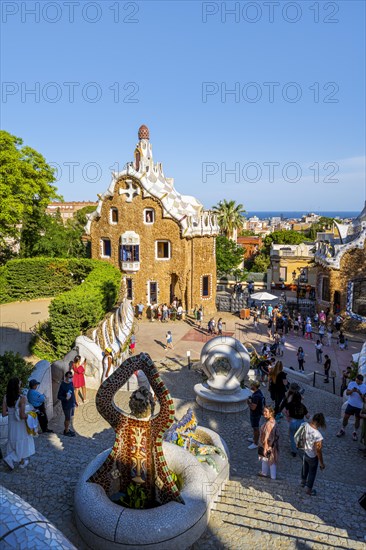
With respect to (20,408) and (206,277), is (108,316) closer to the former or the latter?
(20,408)

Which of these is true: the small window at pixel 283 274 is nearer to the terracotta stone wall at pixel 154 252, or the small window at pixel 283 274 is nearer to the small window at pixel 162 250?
the terracotta stone wall at pixel 154 252

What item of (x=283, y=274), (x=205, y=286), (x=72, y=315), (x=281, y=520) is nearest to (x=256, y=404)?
(x=281, y=520)

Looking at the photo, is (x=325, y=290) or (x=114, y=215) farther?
(x=114, y=215)

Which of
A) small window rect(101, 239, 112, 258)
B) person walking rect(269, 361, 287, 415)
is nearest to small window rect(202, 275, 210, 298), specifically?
small window rect(101, 239, 112, 258)

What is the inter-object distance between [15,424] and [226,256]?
34.5 metres

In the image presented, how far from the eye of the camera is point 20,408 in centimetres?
696

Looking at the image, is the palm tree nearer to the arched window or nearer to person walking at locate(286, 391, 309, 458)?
the arched window

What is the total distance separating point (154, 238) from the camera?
28.4 meters

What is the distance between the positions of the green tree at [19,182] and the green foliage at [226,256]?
53.6 ft

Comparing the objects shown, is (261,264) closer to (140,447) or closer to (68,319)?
(68,319)

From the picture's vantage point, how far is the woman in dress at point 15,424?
22.9ft

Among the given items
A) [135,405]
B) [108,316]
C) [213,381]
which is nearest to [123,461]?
[135,405]

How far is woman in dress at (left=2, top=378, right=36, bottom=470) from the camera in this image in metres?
6.98

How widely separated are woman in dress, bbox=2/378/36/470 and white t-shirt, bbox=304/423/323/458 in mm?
4758
